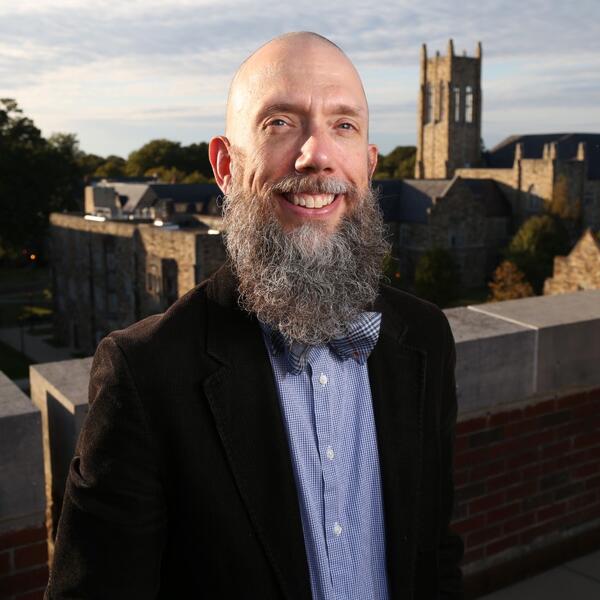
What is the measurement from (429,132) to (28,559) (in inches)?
3439

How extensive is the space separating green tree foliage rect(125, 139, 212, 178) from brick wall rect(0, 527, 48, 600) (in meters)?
95.3

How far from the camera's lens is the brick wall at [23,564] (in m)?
2.67

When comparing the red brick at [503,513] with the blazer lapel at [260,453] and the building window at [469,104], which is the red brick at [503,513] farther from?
Answer: the building window at [469,104]

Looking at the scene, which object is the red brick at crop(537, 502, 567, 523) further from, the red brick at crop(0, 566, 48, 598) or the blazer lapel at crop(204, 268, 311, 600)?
the red brick at crop(0, 566, 48, 598)

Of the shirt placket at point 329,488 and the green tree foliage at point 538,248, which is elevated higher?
the shirt placket at point 329,488

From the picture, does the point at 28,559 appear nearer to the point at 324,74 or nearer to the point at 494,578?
the point at 324,74

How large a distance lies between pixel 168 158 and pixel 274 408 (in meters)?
99.7

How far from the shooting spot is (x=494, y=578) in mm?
3945

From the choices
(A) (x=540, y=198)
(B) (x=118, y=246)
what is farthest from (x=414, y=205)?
(B) (x=118, y=246)

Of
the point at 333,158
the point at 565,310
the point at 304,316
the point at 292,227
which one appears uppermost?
the point at 333,158

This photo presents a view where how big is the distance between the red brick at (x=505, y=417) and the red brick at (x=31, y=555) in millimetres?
2116

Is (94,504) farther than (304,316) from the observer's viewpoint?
No

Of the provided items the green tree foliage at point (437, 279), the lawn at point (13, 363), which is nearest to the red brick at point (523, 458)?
the lawn at point (13, 363)

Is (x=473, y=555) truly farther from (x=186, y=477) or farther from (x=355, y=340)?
(x=186, y=477)
